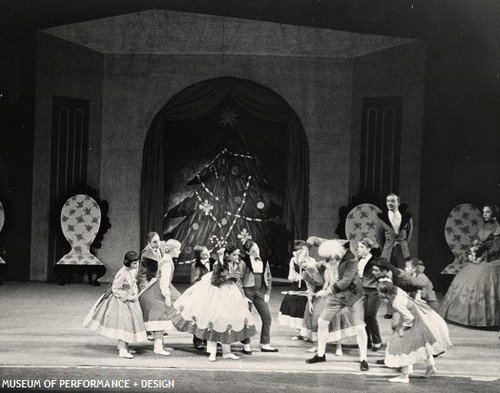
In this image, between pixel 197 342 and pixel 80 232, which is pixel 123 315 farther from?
pixel 80 232

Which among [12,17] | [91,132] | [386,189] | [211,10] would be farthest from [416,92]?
[12,17]

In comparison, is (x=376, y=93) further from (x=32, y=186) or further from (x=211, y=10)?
(x=32, y=186)

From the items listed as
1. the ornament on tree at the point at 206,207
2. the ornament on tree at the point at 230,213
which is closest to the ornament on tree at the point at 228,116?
the ornament on tree at the point at 230,213

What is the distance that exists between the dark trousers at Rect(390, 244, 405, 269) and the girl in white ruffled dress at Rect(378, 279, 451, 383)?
6.43 ft

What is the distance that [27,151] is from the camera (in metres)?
9.12

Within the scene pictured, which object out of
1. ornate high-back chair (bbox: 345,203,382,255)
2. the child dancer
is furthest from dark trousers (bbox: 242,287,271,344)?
ornate high-back chair (bbox: 345,203,382,255)

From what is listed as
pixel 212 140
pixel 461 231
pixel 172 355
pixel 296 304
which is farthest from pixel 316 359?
pixel 212 140

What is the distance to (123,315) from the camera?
537 centimetres

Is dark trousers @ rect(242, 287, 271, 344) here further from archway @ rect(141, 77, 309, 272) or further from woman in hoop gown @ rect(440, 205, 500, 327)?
archway @ rect(141, 77, 309, 272)

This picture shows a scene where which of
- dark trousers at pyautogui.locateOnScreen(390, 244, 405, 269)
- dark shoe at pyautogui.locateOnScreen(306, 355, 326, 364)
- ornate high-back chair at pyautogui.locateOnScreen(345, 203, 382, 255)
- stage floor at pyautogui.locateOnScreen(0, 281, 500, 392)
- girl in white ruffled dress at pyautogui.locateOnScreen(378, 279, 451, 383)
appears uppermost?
ornate high-back chair at pyautogui.locateOnScreen(345, 203, 382, 255)

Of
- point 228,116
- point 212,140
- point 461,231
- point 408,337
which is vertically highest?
point 228,116

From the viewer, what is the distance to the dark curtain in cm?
945

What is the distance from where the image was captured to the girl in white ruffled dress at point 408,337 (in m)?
4.95

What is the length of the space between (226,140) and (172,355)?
4.57 metres
